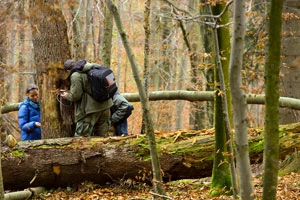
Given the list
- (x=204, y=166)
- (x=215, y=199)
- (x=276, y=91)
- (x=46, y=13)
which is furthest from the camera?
(x=46, y=13)

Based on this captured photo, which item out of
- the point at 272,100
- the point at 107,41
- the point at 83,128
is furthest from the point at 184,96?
the point at 272,100

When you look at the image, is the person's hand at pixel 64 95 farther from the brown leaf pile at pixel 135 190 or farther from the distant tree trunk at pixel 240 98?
the distant tree trunk at pixel 240 98

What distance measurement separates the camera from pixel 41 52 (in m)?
8.12

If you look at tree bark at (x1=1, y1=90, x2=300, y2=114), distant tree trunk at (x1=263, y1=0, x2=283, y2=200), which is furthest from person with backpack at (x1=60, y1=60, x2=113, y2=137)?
distant tree trunk at (x1=263, y1=0, x2=283, y2=200)

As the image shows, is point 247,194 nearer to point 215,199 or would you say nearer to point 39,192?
point 215,199

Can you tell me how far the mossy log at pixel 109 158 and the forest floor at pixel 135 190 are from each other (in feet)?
0.47

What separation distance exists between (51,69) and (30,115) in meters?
1.22

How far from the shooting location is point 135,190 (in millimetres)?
7500

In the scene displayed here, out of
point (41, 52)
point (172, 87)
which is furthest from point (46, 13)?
point (172, 87)

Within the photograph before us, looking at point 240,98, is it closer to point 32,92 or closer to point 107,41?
point 32,92

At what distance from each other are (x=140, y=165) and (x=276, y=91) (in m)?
4.05

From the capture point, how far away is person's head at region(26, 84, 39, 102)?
344 inches

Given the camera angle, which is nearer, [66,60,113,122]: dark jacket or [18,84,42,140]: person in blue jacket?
A: [66,60,113,122]: dark jacket

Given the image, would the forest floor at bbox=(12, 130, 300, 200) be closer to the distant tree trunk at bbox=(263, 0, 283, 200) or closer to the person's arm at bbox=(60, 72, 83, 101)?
the person's arm at bbox=(60, 72, 83, 101)
